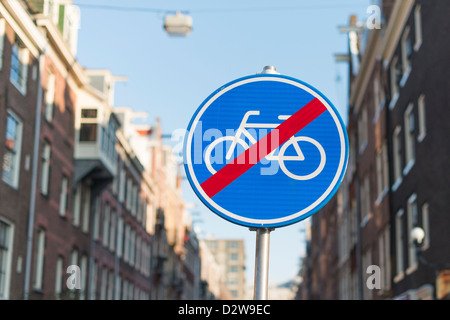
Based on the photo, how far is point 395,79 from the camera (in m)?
33.5

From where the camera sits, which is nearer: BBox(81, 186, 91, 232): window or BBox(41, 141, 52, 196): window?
BBox(41, 141, 52, 196): window

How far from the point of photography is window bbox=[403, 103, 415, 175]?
96.8ft

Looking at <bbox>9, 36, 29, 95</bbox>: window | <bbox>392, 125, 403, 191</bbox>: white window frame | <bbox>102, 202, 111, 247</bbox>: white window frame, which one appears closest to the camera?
<bbox>9, 36, 29, 95</bbox>: window

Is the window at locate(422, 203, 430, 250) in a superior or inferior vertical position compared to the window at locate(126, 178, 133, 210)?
inferior

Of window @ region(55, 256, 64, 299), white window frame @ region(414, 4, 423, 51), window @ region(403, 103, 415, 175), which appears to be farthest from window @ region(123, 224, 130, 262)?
white window frame @ region(414, 4, 423, 51)

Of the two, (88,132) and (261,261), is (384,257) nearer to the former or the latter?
(88,132)

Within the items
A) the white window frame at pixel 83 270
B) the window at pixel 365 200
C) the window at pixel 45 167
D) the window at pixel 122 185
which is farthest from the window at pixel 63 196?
the window at pixel 365 200

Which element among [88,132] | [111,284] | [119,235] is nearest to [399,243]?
[88,132]

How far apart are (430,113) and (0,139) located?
1438cm

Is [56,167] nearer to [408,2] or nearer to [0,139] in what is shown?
[0,139]

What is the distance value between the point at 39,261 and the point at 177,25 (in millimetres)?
13317

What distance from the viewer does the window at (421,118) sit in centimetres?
2720

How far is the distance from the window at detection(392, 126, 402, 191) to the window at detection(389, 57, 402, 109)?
1.32 m

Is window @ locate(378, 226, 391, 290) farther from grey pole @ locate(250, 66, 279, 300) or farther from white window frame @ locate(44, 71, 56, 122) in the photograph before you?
grey pole @ locate(250, 66, 279, 300)
